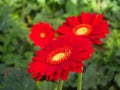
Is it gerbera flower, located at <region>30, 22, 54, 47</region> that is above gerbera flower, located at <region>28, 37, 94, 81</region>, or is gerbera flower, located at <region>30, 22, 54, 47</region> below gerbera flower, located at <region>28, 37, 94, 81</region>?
above

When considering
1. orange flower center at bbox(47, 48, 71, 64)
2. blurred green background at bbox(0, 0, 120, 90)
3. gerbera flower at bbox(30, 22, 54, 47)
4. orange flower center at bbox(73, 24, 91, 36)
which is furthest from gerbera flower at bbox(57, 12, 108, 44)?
gerbera flower at bbox(30, 22, 54, 47)

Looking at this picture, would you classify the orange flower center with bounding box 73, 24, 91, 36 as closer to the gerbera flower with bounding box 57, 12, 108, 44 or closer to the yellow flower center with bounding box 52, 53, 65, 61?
the gerbera flower with bounding box 57, 12, 108, 44

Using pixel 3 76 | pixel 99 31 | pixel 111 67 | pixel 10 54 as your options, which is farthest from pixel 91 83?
pixel 99 31

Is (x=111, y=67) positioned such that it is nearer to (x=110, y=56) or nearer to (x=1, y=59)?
(x=110, y=56)

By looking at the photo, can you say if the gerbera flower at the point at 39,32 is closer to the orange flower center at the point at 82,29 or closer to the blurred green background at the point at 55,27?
the blurred green background at the point at 55,27

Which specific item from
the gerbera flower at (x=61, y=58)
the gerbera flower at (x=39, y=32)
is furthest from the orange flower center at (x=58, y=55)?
the gerbera flower at (x=39, y=32)

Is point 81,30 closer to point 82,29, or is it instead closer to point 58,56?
point 82,29
